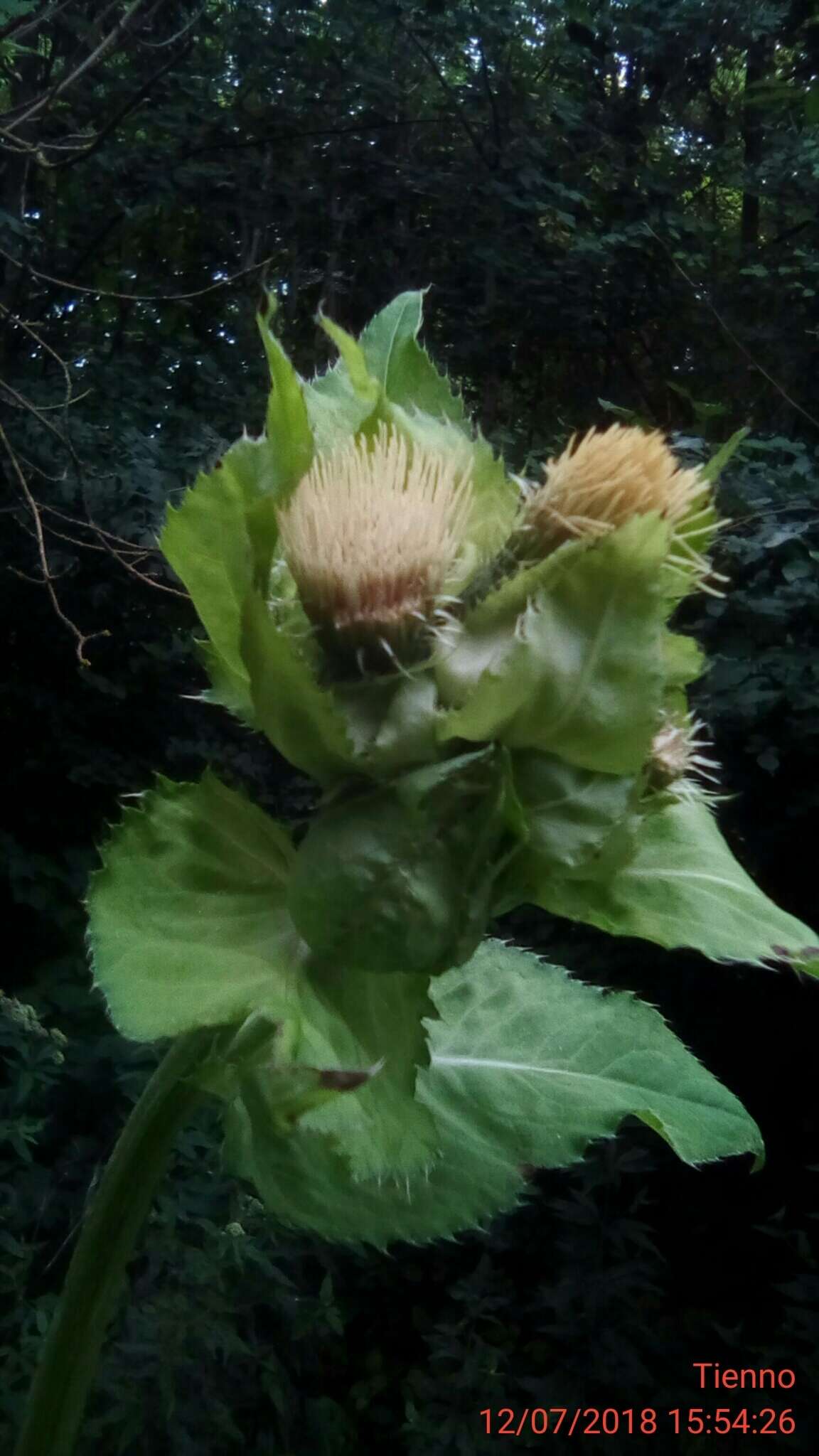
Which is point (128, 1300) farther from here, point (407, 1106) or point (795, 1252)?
point (407, 1106)

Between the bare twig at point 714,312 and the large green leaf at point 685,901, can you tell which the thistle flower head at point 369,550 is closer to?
the large green leaf at point 685,901

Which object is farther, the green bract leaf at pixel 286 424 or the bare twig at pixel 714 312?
the bare twig at pixel 714 312

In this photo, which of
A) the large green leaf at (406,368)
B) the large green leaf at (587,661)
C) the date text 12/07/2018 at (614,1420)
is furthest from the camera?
the date text 12/07/2018 at (614,1420)

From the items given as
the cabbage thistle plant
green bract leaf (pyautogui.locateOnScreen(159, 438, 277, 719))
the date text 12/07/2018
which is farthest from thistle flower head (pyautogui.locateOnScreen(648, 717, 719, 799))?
the date text 12/07/2018

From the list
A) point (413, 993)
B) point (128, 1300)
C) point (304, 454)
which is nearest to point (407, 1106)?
point (413, 993)

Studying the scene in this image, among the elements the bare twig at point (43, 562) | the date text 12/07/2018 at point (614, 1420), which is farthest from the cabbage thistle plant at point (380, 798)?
the date text 12/07/2018 at point (614, 1420)

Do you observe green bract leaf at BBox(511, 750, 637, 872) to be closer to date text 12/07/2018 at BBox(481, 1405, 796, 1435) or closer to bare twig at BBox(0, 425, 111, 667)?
bare twig at BBox(0, 425, 111, 667)
